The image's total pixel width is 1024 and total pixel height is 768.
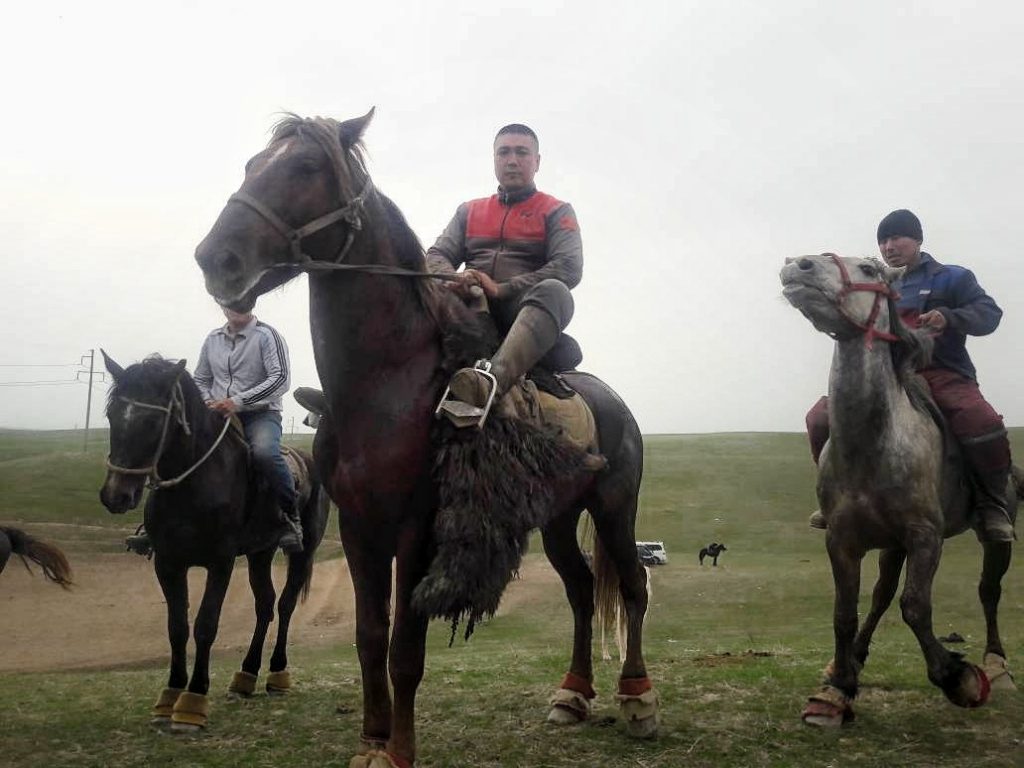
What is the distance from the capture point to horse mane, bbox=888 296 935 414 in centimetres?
625

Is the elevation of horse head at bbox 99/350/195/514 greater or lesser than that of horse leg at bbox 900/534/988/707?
greater

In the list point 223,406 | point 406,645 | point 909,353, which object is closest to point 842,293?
point 909,353

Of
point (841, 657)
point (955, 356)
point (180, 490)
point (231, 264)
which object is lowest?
point (841, 657)

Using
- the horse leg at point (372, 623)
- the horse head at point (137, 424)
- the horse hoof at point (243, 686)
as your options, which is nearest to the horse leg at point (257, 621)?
the horse hoof at point (243, 686)

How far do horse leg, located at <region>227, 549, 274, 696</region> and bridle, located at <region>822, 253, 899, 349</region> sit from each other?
576 centimetres

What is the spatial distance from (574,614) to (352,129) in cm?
397

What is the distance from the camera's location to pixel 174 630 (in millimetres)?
7023

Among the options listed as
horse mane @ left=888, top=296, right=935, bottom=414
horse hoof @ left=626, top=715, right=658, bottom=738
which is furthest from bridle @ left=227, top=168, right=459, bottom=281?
horse mane @ left=888, top=296, right=935, bottom=414

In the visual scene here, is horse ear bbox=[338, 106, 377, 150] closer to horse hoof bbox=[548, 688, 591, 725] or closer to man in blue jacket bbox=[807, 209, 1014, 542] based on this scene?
horse hoof bbox=[548, 688, 591, 725]

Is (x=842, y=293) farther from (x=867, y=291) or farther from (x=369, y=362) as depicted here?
(x=369, y=362)

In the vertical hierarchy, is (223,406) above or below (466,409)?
below

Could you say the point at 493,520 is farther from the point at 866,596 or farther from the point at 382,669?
the point at 866,596

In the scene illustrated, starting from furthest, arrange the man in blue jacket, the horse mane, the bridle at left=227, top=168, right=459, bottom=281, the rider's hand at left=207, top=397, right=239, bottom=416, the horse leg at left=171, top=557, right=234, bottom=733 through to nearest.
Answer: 1. the rider's hand at left=207, top=397, right=239, bottom=416
2. the man in blue jacket
3. the horse leg at left=171, top=557, right=234, bottom=733
4. the horse mane
5. the bridle at left=227, top=168, right=459, bottom=281

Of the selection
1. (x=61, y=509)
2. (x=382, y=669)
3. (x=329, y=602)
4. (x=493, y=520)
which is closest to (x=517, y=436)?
(x=493, y=520)
